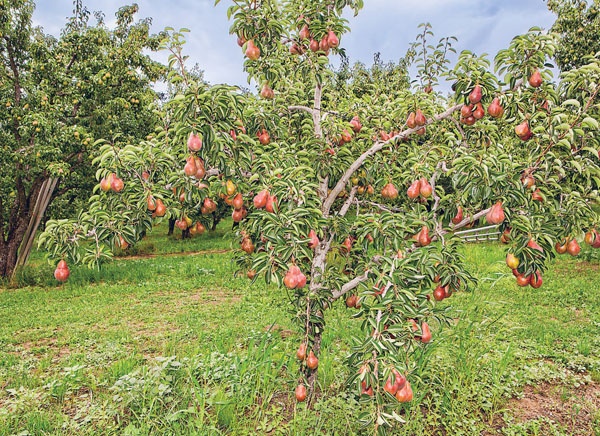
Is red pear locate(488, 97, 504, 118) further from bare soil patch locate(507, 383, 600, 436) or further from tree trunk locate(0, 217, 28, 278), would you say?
tree trunk locate(0, 217, 28, 278)

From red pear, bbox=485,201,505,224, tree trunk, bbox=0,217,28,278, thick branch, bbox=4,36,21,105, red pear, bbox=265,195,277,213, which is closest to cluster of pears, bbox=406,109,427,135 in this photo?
red pear, bbox=485,201,505,224

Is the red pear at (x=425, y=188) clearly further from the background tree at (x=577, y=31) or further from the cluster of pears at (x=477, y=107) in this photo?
the background tree at (x=577, y=31)

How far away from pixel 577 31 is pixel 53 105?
39.7 feet

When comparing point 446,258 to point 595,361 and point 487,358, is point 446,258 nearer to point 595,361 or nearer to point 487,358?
point 487,358

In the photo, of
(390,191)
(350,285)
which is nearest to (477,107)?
(390,191)

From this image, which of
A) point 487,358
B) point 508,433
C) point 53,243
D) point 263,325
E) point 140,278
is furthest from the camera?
point 140,278

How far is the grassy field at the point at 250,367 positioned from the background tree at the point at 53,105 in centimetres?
286

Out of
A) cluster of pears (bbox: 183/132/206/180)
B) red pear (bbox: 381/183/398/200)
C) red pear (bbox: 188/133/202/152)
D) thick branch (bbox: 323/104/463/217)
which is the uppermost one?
thick branch (bbox: 323/104/463/217)

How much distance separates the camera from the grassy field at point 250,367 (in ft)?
10.8

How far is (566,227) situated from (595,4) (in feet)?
31.4

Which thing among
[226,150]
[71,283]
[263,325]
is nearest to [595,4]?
[263,325]

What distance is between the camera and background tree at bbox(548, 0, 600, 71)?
10.1m

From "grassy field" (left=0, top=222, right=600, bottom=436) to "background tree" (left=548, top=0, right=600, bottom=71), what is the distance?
5.21 metres

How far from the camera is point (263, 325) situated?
6320mm
